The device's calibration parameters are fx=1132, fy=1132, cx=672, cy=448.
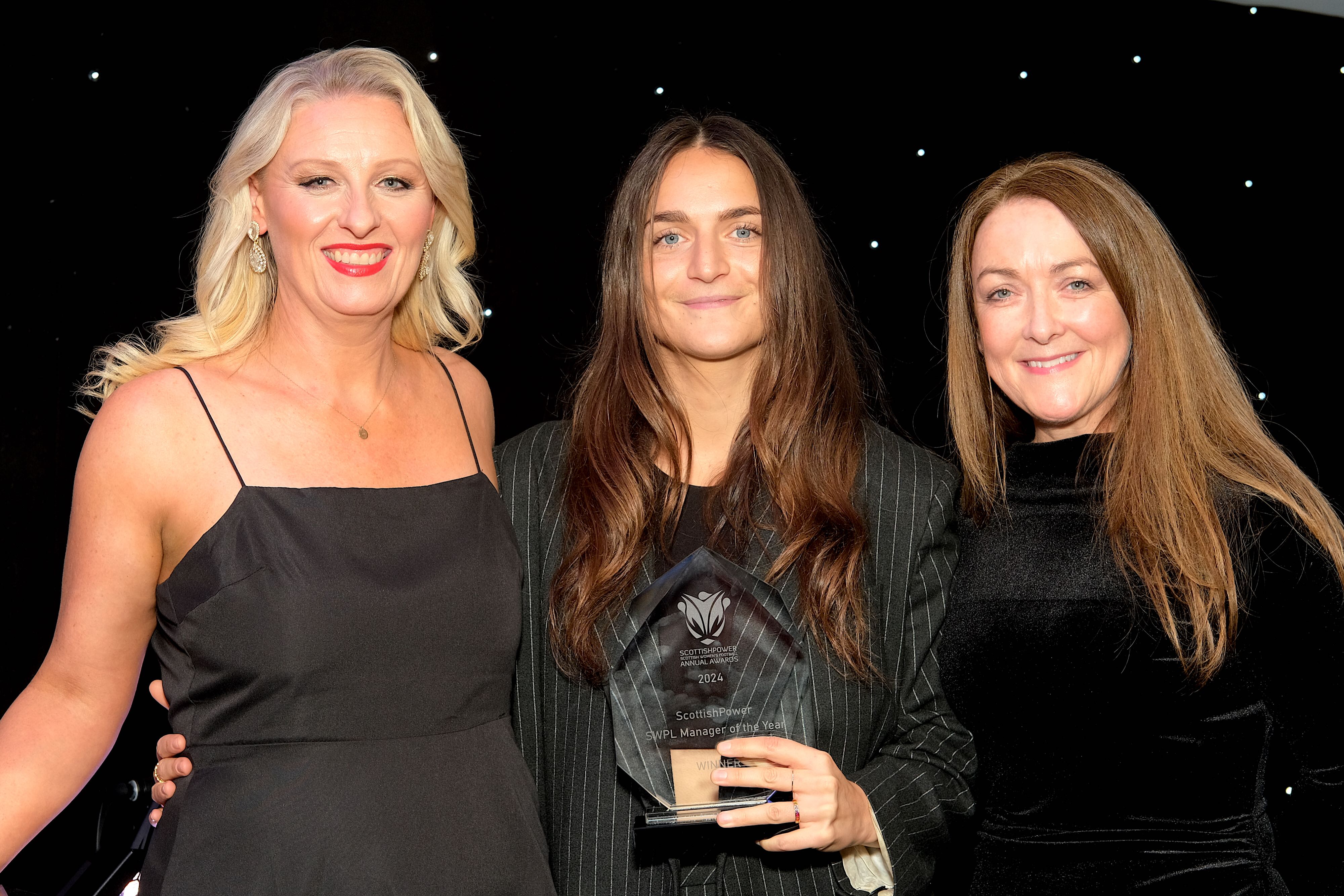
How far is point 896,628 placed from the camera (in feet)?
6.56

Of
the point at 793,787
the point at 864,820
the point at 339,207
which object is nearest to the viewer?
the point at 793,787

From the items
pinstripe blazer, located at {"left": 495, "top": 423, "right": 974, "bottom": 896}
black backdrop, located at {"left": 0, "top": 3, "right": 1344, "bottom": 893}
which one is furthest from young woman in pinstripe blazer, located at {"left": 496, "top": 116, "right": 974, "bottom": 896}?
black backdrop, located at {"left": 0, "top": 3, "right": 1344, "bottom": 893}

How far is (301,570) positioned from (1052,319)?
1.33 metres

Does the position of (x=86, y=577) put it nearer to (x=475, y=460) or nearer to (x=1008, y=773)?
(x=475, y=460)

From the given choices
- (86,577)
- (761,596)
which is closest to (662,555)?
(761,596)

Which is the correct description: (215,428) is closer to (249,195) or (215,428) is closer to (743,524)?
(249,195)

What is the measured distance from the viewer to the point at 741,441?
2.16m

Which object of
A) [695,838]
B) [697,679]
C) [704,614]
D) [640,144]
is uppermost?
[640,144]

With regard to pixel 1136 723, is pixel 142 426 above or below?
above

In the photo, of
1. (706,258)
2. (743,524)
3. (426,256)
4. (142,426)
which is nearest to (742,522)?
(743,524)

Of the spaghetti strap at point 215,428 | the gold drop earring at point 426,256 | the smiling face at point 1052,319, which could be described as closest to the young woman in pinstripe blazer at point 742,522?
the smiling face at point 1052,319

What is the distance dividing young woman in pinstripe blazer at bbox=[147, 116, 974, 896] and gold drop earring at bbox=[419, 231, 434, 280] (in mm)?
344

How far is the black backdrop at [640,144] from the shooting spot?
2521 mm

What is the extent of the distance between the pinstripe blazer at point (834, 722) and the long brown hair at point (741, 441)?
0.14 feet
